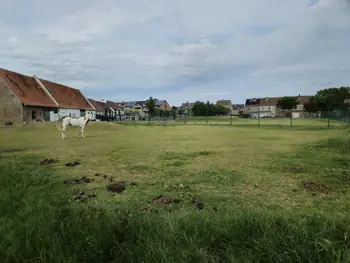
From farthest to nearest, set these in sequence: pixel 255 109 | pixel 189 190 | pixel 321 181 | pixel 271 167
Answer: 1. pixel 255 109
2. pixel 271 167
3. pixel 321 181
4. pixel 189 190

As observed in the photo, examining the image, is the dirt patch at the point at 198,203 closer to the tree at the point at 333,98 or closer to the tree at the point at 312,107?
the tree at the point at 333,98

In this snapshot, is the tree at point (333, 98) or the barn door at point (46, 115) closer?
the barn door at point (46, 115)

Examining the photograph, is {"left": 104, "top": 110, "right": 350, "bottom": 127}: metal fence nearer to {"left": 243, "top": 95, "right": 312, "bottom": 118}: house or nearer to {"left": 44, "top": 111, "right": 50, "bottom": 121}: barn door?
{"left": 44, "top": 111, "right": 50, "bottom": 121}: barn door

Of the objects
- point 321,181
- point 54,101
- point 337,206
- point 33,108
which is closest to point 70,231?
point 337,206

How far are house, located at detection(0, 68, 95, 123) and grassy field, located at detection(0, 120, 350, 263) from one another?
111ft

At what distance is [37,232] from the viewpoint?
3283mm

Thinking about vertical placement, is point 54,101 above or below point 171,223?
above

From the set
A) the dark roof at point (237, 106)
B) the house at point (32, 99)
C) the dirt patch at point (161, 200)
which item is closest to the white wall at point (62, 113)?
the house at point (32, 99)

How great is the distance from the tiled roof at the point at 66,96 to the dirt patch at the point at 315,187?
152ft

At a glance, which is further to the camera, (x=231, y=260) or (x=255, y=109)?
(x=255, y=109)

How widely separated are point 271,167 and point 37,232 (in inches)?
243

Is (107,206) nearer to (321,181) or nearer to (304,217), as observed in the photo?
(304,217)

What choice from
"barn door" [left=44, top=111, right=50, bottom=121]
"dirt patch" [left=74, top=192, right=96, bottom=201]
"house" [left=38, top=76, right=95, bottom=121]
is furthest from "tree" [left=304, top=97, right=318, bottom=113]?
"dirt patch" [left=74, top=192, right=96, bottom=201]

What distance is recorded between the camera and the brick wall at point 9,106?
1507 inches
